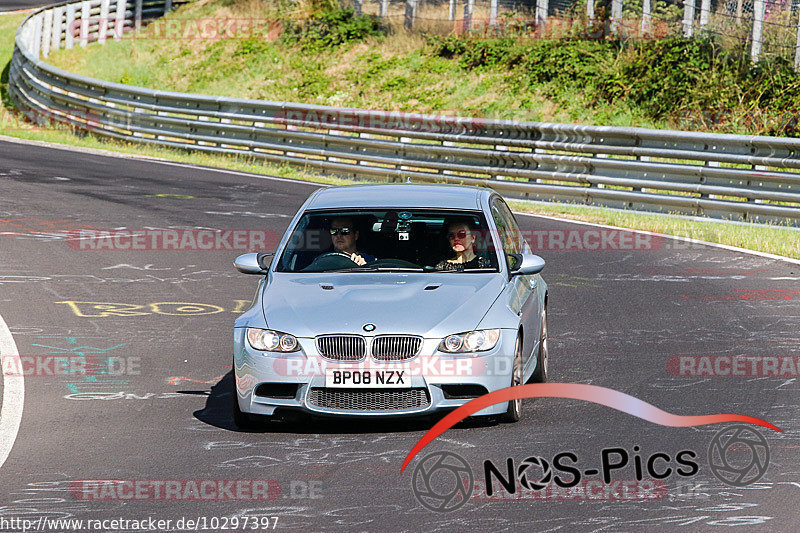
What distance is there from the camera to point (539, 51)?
30.9 metres

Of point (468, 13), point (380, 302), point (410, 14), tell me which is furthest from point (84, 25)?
point (380, 302)

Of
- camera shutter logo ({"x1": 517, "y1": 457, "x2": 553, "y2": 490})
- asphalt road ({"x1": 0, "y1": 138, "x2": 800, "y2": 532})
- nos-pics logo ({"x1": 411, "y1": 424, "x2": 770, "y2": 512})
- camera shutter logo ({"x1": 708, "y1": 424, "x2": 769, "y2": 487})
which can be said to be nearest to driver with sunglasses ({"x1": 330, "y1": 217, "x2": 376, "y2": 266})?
asphalt road ({"x1": 0, "y1": 138, "x2": 800, "y2": 532})

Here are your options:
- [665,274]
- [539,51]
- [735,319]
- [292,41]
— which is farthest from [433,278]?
[292,41]

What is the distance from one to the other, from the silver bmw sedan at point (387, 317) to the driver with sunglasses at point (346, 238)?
10 mm

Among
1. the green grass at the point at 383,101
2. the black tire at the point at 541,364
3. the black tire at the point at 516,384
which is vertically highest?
the black tire at the point at 516,384

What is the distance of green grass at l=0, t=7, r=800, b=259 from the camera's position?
1722 cm

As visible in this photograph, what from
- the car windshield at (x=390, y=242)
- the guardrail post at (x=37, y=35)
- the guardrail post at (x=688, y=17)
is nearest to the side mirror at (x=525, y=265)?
the car windshield at (x=390, y=242)

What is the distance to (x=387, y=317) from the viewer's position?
7.67m

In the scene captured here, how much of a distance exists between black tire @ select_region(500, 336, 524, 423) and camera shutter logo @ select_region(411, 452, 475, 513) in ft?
2.82

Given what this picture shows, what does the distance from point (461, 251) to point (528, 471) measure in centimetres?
256

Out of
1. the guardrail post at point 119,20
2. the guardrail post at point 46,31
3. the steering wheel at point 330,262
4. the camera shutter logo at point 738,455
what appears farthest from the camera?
the guardrail post at point 119,20

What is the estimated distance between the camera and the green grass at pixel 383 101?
1722 centimetres

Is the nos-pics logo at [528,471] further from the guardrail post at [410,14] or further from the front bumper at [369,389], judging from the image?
the guardrail post at [410,14]

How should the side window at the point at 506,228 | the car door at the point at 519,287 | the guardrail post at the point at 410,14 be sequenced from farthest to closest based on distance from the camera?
the guardrail post at the point at 410,14 → the side window at the point at 506,228 → the car door at the point at 519,287
